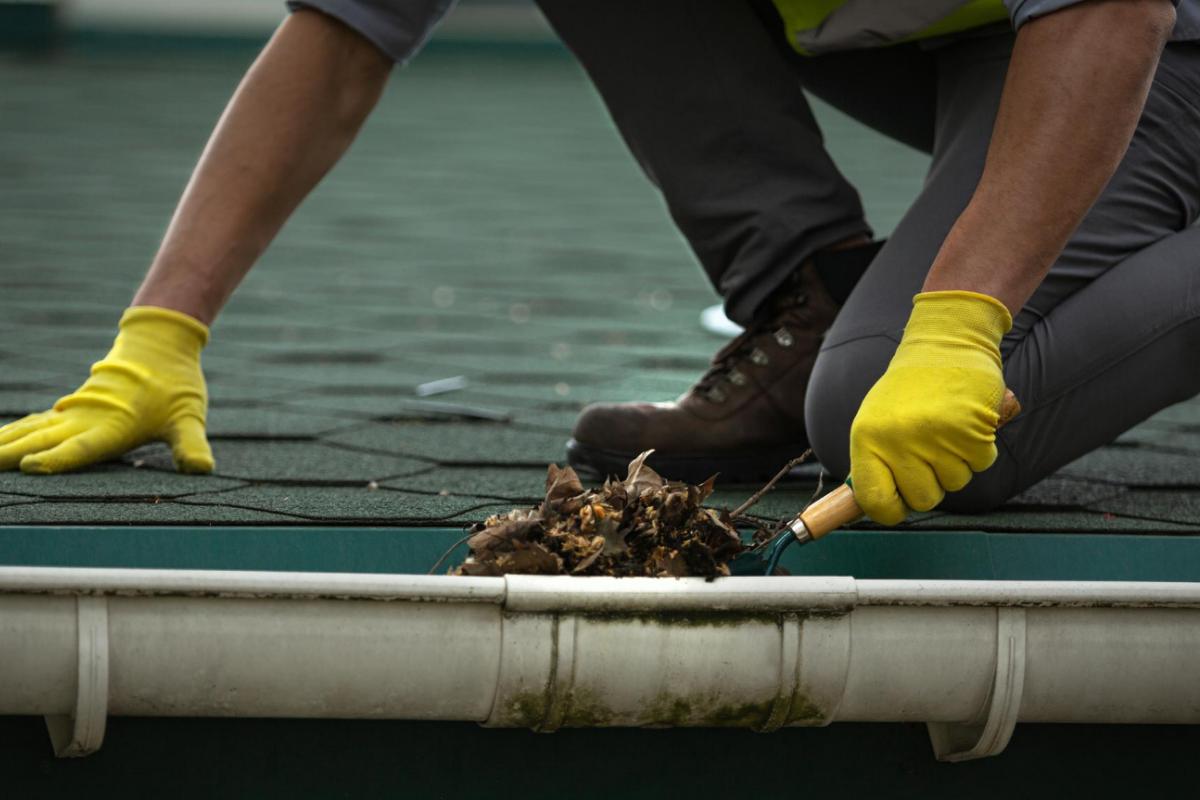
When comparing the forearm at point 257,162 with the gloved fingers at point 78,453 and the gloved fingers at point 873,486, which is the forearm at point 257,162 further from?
the gloved fingers at point 873,486

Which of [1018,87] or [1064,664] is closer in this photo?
[1064,664]

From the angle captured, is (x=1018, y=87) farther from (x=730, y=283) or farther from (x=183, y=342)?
(x=183, y=342)

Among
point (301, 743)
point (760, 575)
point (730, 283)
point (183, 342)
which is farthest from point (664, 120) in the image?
point (301, 743)

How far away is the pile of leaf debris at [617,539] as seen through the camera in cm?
110

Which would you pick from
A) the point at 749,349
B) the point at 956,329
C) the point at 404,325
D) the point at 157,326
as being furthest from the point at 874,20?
the point at 404,325

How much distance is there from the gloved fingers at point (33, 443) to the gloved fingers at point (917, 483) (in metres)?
0.82

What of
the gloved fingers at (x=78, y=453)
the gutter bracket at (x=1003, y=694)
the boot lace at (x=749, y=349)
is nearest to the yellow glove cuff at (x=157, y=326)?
the gloved fingers at (x=78, y=453)

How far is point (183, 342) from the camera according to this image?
162 centimetres

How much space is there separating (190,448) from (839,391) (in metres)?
0.65

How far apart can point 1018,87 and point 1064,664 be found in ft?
1.56

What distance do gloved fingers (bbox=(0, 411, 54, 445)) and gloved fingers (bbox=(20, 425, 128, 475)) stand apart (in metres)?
0.04

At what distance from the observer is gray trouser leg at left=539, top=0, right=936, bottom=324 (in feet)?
5.84

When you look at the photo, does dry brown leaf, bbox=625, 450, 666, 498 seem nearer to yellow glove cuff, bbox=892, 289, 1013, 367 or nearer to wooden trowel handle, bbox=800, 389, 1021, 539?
wooden trowel handle, bbox=800, 389, 1021, 539

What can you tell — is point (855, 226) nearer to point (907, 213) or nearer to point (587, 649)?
point (907, 213)
